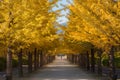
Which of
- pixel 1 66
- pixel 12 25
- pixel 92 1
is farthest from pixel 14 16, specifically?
pixel 1 66

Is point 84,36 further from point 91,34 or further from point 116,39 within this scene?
point 116,39

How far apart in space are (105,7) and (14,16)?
4816 millimetres

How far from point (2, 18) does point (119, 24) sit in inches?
272

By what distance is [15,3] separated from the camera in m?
17.2

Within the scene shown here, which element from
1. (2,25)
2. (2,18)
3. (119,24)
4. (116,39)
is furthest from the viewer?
(2,18)

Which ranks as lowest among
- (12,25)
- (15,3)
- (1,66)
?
(1,66)

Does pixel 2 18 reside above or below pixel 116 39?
above

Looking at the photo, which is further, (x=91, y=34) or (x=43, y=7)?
(x=43, y=7)

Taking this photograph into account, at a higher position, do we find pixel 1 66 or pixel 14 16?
pixel 14 16

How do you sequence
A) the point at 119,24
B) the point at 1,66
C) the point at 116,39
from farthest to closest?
1. the point at 1,66
2. the point at 116,39
3. the point at 119,24

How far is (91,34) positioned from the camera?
18.2 meters

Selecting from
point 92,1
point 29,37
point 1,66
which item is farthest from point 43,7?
point 1,66

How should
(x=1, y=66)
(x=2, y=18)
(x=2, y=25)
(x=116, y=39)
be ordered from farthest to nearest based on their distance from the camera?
(x=1, y=66) < (x=2, y=18) < (x=2, y=25) < (x=116, y=39)

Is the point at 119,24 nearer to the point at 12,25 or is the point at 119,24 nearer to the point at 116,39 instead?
the point at 116,39
